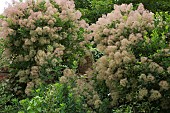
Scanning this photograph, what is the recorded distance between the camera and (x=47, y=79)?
5961 millimetres

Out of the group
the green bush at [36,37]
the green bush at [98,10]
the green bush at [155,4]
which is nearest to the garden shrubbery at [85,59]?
the green bush at [36,37]

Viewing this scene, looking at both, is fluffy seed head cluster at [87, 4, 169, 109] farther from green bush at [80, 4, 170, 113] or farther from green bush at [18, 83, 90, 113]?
green bush at [18, 83, 90, 113]

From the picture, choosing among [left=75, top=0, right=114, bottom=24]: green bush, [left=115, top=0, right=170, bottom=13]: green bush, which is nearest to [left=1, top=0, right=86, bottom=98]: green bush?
[left=75, top=0, right=114, bottom=24]: green bush

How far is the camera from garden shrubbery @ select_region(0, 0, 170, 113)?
495 cm

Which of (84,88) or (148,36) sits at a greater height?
(148,36)

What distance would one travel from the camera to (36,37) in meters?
6.56

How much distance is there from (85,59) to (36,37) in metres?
1.02

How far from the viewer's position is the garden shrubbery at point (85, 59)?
495cm

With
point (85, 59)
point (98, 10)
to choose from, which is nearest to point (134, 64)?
point (85, 59)

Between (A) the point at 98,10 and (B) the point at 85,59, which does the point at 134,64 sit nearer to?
(B) the point at 85,59

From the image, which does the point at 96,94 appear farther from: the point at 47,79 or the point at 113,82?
the point at 47,79

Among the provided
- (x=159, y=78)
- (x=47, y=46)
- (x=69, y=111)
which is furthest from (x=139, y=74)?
(x=47, y=46)

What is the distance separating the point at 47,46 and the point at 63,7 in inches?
35.8

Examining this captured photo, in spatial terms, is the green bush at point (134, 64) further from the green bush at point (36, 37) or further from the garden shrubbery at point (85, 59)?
the green bush at point (36, 37)
